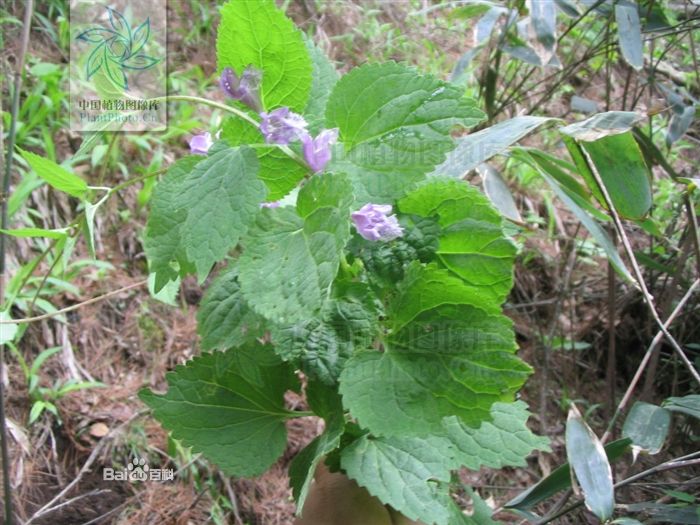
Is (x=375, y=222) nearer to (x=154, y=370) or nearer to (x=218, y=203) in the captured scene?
(x=218, y=203)

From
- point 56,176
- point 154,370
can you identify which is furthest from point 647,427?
point 154,370

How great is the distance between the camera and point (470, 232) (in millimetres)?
670

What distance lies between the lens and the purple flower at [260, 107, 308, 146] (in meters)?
0.61

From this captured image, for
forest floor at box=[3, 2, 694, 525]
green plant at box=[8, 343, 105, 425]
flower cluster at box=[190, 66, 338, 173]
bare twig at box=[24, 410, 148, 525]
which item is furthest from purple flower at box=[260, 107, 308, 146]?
green plant at box=[8, 343, 105, 425]

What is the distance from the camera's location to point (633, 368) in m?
1.69

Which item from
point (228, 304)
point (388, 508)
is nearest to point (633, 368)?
point (388, 508)

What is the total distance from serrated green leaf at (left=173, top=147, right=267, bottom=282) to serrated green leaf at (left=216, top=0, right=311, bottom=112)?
9 cm

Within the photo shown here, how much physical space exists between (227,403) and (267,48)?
39cm

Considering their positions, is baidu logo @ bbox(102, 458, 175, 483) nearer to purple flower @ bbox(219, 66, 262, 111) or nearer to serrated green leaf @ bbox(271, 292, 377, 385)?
serrated green leaf @ bbox(271, 292, 377, 385)

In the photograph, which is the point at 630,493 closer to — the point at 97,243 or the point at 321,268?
the point at 321,268

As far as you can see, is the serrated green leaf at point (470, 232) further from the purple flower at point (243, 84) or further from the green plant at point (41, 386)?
the green plant at point (41, 386)

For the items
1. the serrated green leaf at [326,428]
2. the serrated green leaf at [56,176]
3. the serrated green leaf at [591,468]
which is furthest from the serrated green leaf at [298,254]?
the serrated green leaf at [591,468]

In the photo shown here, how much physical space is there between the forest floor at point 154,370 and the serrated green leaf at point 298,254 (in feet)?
2.37

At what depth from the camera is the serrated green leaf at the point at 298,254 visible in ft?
1.77
